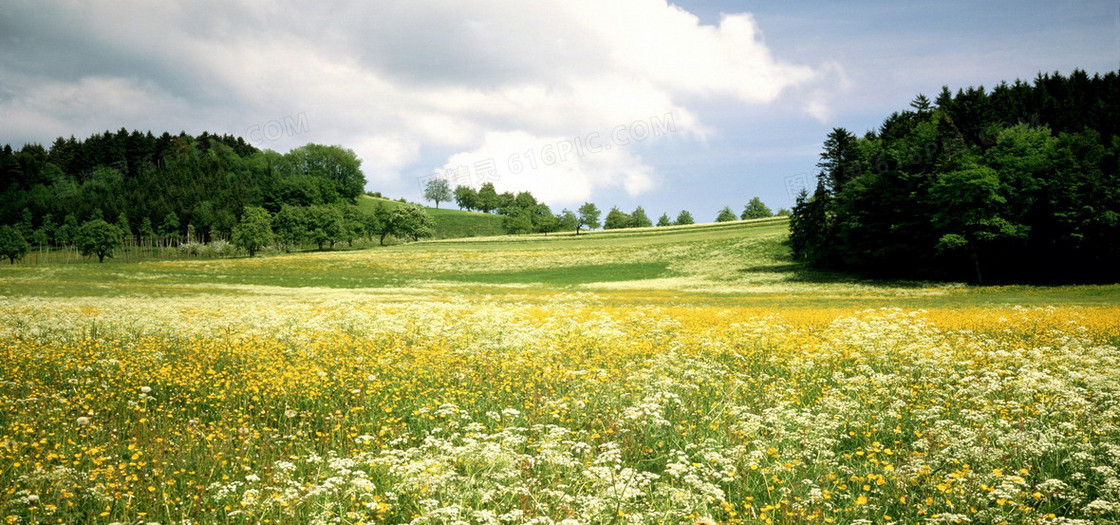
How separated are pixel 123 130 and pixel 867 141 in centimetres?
22686

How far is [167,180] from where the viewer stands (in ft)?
507

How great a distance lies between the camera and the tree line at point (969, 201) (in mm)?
45534

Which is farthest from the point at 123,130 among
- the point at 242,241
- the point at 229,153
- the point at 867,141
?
the point at 867,141

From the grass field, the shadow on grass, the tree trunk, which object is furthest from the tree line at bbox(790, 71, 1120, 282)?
the grass field

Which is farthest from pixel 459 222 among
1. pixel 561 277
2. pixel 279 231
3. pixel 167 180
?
pixel 561 277

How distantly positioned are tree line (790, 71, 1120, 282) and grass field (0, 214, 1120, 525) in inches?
1406

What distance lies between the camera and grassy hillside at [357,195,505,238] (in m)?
158

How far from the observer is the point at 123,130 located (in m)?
181

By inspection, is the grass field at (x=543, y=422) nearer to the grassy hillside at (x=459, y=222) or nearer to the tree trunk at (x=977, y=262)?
the tree trunk at (x=977, y=262)

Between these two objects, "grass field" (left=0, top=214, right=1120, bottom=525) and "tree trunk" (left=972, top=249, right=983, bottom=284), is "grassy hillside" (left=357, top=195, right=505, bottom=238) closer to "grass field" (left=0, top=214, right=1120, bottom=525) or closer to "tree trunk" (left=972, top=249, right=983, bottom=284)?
"tree trunk" (left=972, top=249, right=983, bottom=284)

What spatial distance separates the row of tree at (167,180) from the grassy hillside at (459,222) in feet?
37.9

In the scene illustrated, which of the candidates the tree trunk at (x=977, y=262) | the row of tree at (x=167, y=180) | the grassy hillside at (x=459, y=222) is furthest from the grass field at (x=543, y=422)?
the grassy hillside at (x=459, y=222)

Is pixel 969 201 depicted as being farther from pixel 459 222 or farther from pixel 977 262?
pixel 459 222

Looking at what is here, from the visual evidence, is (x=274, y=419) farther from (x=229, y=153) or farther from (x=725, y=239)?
(x=229, y=153)
